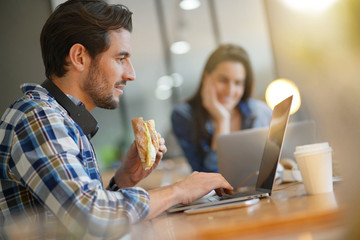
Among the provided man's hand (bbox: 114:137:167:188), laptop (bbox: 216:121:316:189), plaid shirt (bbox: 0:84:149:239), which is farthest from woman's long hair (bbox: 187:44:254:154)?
plaid shirt (bbox: 0:84:149:239)

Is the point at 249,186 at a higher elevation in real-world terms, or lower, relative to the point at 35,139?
lower

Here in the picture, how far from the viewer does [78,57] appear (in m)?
1.58

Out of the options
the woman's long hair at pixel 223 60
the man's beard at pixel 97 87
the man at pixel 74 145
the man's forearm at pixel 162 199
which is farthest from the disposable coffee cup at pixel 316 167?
the woman's long hair at pixel 223 60

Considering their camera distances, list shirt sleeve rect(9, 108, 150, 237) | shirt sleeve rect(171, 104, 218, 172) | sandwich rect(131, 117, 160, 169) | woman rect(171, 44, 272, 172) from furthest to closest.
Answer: woman rect(171, 44, 272, 172) → shirt sleeve rect(171, 104, 218, 172) → sandwich rect(131, 117, 160, 169) → shirt sleeve rect(9, 108, 150, 237)

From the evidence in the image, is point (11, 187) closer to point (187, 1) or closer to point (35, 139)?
point (35, 139)

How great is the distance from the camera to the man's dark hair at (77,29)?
5.10ft

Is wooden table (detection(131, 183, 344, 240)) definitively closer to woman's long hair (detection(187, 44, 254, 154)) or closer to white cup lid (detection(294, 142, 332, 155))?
white cup lid (detection(294, 142, 332, 155))

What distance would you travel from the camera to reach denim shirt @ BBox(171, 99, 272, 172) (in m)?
3.35

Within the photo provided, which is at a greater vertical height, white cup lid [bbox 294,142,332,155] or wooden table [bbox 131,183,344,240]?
white cup lid [bbox 294,142,332,155]

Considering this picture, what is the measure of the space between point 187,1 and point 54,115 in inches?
217

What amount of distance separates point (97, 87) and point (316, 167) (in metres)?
0.86

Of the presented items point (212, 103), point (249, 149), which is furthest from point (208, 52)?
point (249, 149)

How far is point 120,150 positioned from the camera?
6.62 metres

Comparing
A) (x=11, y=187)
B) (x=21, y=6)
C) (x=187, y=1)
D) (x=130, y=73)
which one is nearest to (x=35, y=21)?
(x=21, y=6)
